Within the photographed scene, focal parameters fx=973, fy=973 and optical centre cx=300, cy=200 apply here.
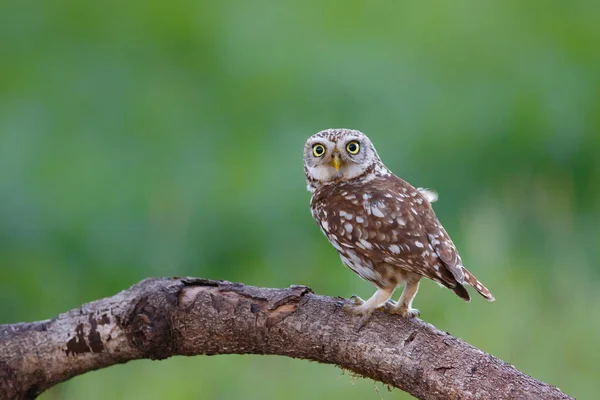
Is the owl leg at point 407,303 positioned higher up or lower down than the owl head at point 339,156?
lower down

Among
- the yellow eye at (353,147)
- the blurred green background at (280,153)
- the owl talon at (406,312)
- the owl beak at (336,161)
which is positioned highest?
the blurred green background at (280,153)

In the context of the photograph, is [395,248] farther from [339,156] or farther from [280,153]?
[280,153]

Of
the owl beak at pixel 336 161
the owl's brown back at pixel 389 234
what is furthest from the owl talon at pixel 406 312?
the owl beak at pixel 336 161

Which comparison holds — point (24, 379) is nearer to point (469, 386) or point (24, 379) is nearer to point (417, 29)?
point (469, 386)

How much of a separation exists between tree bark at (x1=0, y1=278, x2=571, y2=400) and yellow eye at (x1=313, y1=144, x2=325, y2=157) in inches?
27.0

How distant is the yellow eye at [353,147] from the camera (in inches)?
142

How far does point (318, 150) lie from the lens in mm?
3641

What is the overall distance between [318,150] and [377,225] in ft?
1.64

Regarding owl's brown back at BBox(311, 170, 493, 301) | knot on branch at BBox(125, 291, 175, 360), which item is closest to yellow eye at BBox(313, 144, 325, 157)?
owl's brown back at BBox(311, 170, 493, 301)

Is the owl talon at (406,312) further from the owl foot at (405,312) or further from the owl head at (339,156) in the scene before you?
the owl head at (339,156)

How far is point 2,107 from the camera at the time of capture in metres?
8.48

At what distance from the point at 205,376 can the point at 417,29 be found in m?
5.17

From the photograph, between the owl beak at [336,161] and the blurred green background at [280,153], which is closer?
the owl beak at [336,161]

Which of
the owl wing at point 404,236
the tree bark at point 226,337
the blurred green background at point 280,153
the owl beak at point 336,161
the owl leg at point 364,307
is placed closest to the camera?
the tree bark at point 226,337
